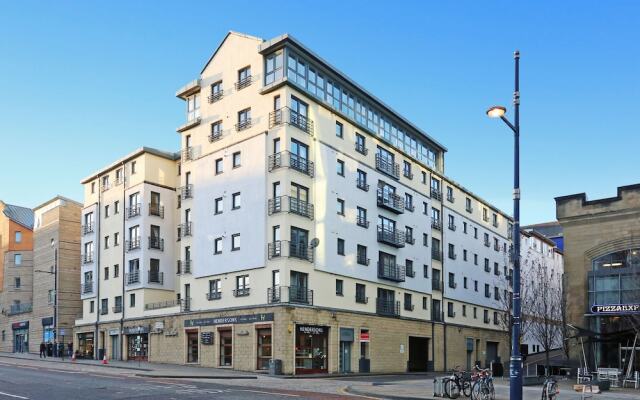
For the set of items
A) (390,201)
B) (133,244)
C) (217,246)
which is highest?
(390,201)

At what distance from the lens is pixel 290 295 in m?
40.0

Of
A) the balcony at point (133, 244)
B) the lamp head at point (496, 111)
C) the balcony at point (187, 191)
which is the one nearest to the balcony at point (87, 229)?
the balcony at point (133, 244)

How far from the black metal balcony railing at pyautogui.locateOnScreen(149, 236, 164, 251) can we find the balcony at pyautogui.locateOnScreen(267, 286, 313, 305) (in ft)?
55.5

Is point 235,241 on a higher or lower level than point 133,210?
lower

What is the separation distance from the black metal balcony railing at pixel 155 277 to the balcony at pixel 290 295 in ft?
53.2

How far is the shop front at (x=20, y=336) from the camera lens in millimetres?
69438

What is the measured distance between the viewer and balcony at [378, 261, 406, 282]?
5009 centimetres

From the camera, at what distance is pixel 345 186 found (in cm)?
4684

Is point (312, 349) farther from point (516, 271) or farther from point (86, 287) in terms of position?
point (86, 287)

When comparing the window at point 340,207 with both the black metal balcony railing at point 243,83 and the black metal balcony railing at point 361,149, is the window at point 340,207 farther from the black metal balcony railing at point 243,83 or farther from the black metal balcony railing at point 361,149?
the black metal balcony railing at point 243,83

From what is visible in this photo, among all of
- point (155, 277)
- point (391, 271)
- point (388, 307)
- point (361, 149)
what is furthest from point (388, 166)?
point (155, 277)

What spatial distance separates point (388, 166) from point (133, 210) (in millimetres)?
21424

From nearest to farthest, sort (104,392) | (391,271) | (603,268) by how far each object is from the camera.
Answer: (104,392) → (603,268) → (391,271)

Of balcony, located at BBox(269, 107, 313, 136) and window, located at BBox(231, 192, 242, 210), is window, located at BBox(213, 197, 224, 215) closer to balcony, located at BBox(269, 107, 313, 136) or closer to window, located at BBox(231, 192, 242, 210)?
window, located at BBox(231, 192, 242, 210)
